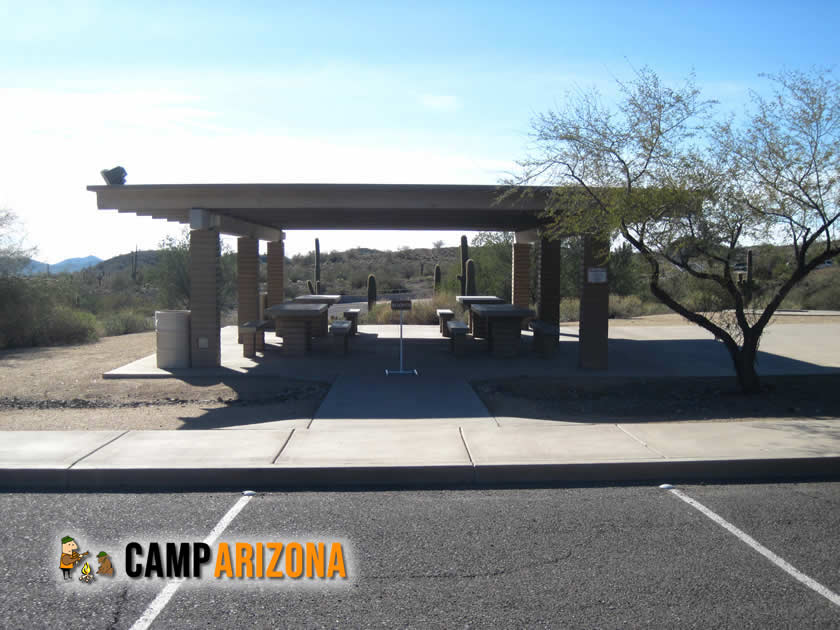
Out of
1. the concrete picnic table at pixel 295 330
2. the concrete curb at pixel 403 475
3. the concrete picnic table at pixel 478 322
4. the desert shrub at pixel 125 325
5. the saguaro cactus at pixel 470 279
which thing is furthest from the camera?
the saguaro cactus at pixel 470 279

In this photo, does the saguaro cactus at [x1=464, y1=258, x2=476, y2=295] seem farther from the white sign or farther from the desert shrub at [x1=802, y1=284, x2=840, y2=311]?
the desert shrub at [x1=802, y1=284, x2=840, y2=311]

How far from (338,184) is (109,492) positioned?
705 cm

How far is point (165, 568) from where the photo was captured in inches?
191

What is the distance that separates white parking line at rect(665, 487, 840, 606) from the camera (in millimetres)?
4398

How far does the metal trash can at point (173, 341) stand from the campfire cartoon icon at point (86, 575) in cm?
874

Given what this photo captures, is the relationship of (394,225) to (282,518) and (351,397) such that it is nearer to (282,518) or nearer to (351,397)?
(351,397)

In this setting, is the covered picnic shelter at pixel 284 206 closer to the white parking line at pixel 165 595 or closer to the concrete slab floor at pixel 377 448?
the concrete slab floor at pixel 377 448

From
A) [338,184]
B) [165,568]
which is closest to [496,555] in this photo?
[165,568]

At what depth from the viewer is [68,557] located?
15.9 ft

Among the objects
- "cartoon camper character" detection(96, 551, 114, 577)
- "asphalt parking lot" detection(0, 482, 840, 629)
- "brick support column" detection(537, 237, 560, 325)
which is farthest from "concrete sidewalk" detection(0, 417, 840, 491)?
"brick support column" detection(537, 237, 560, 325)

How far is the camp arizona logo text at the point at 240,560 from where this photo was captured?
4738 millimetres

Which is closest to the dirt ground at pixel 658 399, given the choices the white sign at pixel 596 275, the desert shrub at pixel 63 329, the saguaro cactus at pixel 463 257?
the white sign at pixel 596 275

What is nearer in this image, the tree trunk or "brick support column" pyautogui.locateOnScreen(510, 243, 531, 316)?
the tree trunk

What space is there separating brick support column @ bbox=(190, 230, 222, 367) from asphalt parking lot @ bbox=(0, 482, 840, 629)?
696 centimetres
